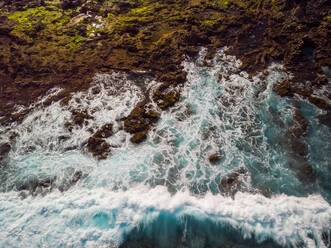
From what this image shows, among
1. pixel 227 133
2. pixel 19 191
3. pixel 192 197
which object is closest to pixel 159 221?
pixel 192 197

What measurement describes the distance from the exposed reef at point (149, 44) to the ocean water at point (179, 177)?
57cm

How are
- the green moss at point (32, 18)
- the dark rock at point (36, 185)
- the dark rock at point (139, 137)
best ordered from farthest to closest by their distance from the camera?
1. the green moss at point (32, 18)
2. the dark rock at point (139, 137)
3. the dark rock at point (36, 185)

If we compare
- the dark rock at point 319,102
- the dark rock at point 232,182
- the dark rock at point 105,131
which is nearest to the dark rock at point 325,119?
the dark rock at point 319,102

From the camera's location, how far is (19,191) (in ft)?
21.3

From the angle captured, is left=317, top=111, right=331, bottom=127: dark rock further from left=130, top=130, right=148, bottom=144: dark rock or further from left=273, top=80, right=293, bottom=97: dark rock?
left=130, top=130, right=148, bottom=144: dark rock

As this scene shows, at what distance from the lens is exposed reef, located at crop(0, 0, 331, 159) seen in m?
8.73

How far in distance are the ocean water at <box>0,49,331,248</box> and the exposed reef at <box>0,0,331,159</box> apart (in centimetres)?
57

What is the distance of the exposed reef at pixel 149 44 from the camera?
8.73 meters

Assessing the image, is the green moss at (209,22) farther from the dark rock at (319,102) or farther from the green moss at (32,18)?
the green moss at (32,18)

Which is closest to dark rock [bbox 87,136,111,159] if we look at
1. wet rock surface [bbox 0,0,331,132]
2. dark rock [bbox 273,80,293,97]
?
wet rock surface [bbox 0,0,331,132]

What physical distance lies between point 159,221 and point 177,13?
38.9 feet

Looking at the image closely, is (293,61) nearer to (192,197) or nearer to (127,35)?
(192,197)

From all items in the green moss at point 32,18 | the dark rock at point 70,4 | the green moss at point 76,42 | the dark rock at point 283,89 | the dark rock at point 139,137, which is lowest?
the dark rock at point 139,137

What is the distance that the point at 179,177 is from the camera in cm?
648
